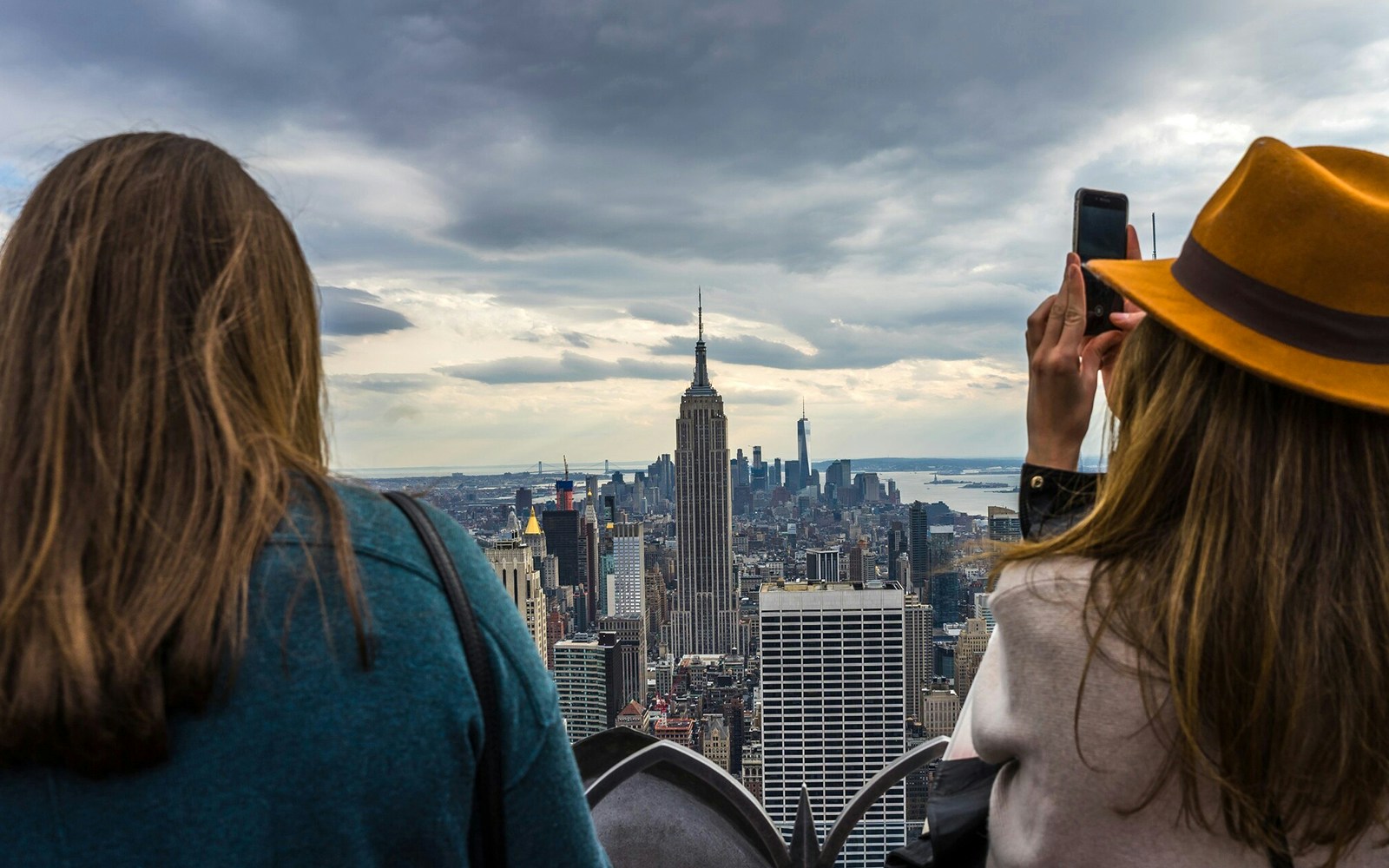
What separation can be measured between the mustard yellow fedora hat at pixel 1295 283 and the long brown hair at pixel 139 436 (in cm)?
68

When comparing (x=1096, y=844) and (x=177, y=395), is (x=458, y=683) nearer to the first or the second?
(x=177, y=395)

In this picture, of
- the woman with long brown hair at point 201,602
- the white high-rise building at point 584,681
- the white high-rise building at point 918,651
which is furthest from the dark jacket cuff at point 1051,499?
the white high-rise building at point 918,651

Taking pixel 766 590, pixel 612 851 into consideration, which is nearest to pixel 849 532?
pixel 766 590

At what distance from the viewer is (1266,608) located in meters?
0.64

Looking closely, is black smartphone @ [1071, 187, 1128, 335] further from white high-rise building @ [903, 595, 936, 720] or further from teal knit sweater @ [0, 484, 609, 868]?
white high-rise building @ [903, 595, 936, 720]

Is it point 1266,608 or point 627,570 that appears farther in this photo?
point 627,570

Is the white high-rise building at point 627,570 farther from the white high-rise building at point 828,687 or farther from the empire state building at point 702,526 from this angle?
the white high-rise building at point 828,687

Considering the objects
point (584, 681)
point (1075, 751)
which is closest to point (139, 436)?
point (1075, 751)

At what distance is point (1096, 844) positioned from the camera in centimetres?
69

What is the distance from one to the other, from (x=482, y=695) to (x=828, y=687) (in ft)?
52.5

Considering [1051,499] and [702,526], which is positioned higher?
[1051,499]

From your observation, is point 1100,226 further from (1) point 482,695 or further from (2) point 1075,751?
(1) point 482,695

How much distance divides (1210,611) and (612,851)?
104 centimetres

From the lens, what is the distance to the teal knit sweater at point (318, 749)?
530 mm
